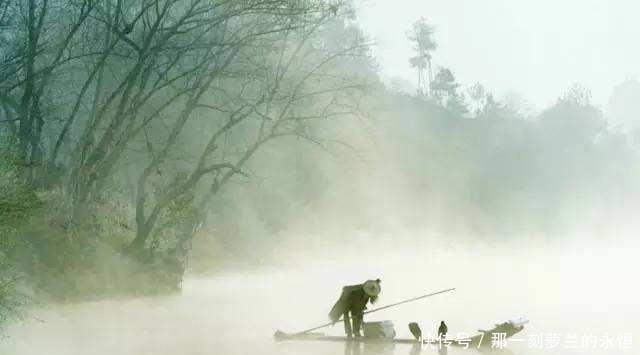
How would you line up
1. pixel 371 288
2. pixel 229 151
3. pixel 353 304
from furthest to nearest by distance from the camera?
pixel 229 151
pixel 353 304
pixel 371 288

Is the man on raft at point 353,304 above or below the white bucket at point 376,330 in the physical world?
above

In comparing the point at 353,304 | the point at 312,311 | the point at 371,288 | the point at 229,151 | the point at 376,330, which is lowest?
the point at 312,311

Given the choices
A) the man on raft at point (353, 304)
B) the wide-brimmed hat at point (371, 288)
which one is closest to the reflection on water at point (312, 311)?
the man on raft at point (353, 304)

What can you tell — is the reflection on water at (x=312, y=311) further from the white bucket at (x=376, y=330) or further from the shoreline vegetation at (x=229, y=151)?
the shoreline vegetation at (x=229, y=151)

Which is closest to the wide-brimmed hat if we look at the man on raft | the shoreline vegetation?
the man on raft

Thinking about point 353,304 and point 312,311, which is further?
point 312,311

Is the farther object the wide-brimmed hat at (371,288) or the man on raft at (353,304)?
the man on raft at (353,304)

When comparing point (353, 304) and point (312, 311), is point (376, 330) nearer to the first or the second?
point (353, 304)

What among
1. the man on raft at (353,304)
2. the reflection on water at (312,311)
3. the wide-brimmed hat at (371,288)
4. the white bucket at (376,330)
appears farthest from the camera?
the reflection on water at (312,311)

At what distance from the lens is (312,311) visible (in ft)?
66.6

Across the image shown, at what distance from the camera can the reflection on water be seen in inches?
573

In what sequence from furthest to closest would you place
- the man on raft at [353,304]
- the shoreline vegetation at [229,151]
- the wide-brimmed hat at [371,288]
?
1. the shoreline vegetation at [229,151]
2. the man on raft at [353,304]
3. the wide-brimmed hat at [371,288]

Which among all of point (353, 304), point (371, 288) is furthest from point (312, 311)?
point (371, 288)

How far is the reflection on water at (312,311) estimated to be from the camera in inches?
573
